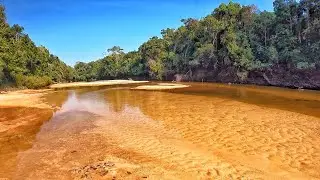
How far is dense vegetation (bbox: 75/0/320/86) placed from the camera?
4250cm

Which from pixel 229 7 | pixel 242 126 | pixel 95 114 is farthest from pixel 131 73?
pixel 242 126

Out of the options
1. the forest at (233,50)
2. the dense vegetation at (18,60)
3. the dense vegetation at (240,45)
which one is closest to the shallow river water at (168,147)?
the forest at (233,50)

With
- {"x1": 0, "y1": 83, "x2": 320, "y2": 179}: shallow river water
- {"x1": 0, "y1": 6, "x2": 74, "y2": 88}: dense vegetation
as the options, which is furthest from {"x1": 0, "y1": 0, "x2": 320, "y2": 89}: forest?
{"x1": 0, "y1": 83, "x2": 320, "y2": 179}: shallow river water

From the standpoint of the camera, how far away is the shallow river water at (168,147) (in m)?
7.52

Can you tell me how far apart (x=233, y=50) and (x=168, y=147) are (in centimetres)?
4420

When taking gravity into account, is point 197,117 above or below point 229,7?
below

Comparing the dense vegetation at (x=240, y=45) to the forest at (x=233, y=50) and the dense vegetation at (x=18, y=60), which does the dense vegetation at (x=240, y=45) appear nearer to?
the forest at (x=233, y=50)

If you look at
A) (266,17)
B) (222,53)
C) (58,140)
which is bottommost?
(58,140)

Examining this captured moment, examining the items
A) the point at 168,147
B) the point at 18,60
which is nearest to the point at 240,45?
the point at 18,60

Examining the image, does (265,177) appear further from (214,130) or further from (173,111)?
(173,111)

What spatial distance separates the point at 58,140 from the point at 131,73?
86258 millimetres

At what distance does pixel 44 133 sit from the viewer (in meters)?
13.1

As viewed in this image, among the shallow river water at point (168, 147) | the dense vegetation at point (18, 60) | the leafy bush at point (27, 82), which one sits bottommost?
the shallow river water at point (168, 147)

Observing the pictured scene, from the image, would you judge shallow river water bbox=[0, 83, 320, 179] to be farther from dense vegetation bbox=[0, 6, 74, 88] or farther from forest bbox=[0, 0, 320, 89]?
dense vegetation bbox=[0, 6, 74, 88]
